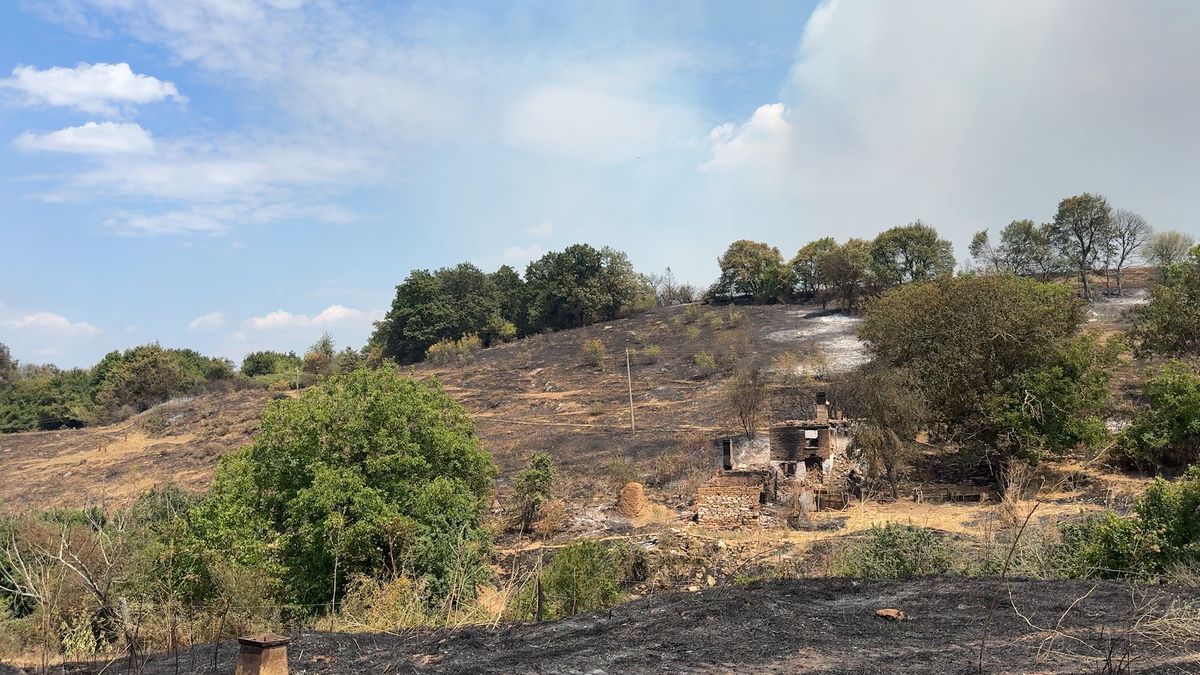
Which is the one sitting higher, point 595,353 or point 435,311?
point 435,311

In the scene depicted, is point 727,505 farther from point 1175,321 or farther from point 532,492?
point 1175,321

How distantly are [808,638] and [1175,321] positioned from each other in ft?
72.4

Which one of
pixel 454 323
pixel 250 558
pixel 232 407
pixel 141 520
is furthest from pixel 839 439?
pixel 454 323

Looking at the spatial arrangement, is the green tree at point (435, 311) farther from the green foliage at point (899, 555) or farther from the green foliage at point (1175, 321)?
the green foliage at point (899, 555)

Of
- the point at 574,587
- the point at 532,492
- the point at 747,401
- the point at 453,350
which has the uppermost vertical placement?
the point at 453,350

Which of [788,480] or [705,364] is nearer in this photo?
[788,480]

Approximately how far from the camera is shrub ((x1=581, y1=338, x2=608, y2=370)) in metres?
45.2

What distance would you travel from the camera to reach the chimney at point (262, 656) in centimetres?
502

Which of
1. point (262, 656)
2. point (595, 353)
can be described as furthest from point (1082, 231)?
point (262, 656)

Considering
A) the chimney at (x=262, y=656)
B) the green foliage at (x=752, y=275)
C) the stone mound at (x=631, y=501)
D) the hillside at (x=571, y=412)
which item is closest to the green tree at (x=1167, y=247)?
the hillside at (x=571, y=412)

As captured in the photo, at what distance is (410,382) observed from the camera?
14.0m

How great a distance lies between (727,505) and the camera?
17.0m

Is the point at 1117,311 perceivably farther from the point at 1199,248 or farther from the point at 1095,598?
the point at 1095,598

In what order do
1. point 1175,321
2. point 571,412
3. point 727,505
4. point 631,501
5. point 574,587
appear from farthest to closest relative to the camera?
point 571,412 < point 1175,321 < point 631,501 < point 727,505 < point 574,587
